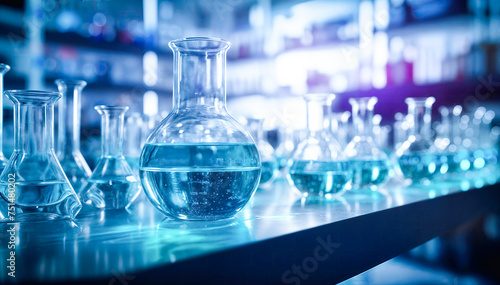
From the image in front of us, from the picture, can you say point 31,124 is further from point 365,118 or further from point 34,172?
point 365,118

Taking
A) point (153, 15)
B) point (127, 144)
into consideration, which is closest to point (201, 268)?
point (127, 144)

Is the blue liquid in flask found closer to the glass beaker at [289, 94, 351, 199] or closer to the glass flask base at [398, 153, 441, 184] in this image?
the glass beaker at [289, 94, 351, 199]

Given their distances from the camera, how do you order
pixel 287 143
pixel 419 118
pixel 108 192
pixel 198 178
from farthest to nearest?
pixel 287 143 < pixel 419 118 < pixel 108 192 < pixel 198 178

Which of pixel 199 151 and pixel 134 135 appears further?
pixel 134 135

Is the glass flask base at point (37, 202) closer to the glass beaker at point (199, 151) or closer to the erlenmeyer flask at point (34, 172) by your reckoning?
the erlenmeyer flask at point (34, 172)

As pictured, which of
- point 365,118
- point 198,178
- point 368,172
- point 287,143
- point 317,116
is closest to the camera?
point 198,178

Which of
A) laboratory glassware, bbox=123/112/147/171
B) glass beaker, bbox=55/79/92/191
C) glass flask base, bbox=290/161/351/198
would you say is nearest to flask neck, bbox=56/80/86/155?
glass beaker, bbox=55/79/92/191

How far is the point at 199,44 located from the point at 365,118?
652mm

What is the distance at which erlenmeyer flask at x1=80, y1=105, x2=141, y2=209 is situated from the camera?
76cm

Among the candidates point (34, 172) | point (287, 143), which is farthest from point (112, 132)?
point (287, 143)

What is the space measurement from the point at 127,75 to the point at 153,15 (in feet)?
2.23

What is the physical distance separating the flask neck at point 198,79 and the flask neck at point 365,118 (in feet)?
1.81

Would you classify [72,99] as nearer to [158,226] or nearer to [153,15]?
[158,226]

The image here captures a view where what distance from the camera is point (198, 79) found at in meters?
0.70
